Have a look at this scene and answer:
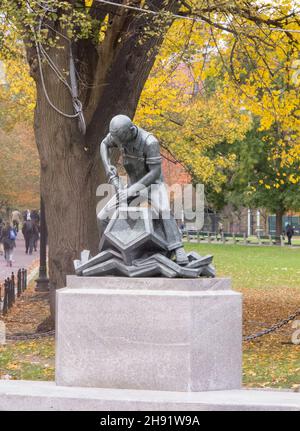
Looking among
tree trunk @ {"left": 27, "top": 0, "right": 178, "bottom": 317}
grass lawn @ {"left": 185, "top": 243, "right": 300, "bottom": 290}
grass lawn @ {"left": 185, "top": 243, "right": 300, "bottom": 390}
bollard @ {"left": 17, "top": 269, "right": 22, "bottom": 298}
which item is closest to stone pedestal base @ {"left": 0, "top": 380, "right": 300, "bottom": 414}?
grass lawn @ {"left": 185, "top": 243, "right": 300, "bottom": 390}

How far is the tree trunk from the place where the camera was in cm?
1769

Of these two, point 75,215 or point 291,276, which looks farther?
point 291,276

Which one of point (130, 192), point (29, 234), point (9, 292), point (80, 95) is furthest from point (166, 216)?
point (29, 234)

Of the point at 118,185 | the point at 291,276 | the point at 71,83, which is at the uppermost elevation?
the point at 71,83

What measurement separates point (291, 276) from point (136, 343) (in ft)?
85.4

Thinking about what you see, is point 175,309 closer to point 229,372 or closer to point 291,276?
point 229,372

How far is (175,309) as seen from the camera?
9695 mm

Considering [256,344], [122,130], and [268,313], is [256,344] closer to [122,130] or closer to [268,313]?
[268,313]

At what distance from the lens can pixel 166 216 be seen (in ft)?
35.2

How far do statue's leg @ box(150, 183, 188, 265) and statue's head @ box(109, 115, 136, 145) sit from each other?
62 centimetres

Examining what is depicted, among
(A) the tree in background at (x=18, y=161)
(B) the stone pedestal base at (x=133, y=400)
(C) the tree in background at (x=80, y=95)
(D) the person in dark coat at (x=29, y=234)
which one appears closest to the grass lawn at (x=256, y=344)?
(C) the tree in background at (x=80, y=95)

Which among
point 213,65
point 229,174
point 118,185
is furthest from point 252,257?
point 118,185

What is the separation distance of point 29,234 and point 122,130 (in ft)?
144

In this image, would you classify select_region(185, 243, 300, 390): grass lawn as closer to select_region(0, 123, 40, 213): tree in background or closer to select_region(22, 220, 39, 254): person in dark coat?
select_region(22, 220, 39, 254): person in dark coat
